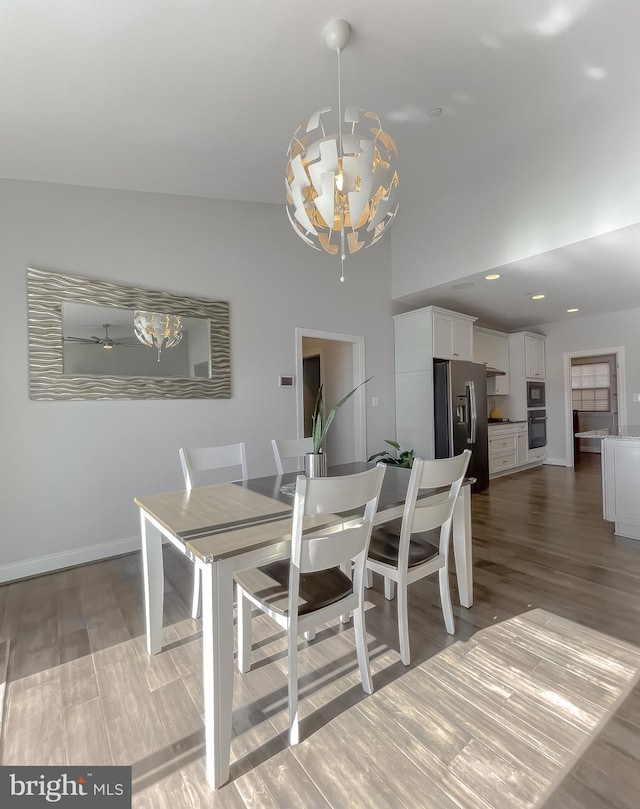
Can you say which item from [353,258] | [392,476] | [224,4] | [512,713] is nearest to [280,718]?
[512,713]

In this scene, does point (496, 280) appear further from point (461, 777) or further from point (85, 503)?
point (85, 503)

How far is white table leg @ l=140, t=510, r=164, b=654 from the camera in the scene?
5.60ft

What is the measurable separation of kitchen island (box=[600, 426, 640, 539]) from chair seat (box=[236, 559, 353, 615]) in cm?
290

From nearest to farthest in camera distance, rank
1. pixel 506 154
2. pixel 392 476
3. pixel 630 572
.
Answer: pixel 392 476 < pixel 630 572 < pixel 506 154

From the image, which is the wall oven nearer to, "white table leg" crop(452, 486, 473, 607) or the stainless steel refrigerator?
the stainless steel refrigerator

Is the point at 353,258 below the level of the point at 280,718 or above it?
above

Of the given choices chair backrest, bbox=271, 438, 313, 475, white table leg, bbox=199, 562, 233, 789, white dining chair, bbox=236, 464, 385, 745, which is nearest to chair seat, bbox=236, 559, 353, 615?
white dining chair, bbox=236, 464, 385, 745

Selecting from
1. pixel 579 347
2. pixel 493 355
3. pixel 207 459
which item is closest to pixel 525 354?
pixel 493 355

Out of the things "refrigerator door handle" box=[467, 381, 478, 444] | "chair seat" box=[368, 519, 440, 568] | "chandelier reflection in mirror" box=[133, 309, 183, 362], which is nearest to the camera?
"chair seat" box=[368, 519, 440, 568]

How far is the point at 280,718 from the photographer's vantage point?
1388 millimetres

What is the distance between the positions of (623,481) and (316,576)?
10.1 ft

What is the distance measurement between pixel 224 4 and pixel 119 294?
1.98 m

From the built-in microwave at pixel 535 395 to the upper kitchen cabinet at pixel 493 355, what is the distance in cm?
36

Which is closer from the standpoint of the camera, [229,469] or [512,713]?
[512,713]
